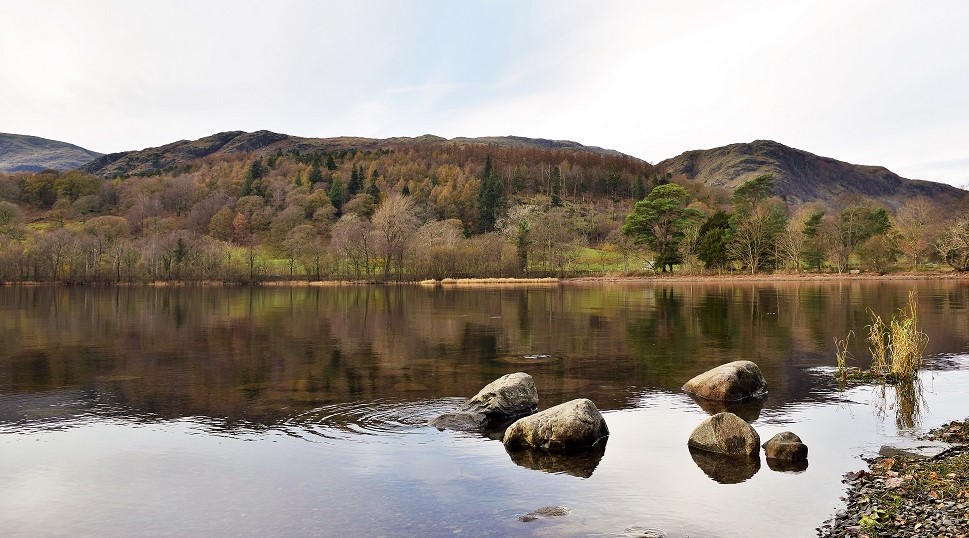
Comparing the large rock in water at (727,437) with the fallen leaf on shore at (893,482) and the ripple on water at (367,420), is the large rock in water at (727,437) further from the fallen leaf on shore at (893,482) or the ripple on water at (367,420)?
the ripple on water at (367,420)

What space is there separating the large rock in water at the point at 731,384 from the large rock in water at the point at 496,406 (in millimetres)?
5536

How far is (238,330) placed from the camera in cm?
4006

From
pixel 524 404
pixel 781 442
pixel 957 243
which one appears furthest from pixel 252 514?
pixel 957 243

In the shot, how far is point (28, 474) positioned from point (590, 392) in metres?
14.8

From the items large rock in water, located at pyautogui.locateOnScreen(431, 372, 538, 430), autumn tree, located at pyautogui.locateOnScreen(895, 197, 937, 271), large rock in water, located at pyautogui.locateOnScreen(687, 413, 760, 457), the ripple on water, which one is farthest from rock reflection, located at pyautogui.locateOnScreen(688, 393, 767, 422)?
autumn tree, located at pyautogui.locateOnScreen(895, 197, 937, 271)

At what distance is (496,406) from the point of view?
58.7ft

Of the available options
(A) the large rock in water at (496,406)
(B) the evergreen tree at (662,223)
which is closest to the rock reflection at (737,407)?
(A) the large rock in water at (496,406)

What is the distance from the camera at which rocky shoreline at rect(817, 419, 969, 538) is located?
380 inches

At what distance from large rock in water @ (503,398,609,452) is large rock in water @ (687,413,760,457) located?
7.31 ft

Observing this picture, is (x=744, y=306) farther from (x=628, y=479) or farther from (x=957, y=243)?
(x=957, y=243)

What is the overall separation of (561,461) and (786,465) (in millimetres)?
4632

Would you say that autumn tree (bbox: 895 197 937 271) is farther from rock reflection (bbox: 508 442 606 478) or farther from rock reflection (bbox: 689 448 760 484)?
rock reflection (bbox: 508 442 606 478)

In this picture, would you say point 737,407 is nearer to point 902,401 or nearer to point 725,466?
point 902,401

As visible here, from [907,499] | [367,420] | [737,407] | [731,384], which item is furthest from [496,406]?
[907,499]
